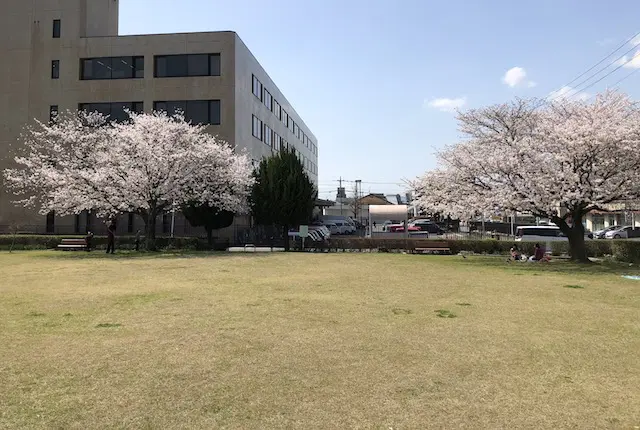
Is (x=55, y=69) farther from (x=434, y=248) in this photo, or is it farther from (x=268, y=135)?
(x=434, y=248)

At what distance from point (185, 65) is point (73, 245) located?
18.0 metres

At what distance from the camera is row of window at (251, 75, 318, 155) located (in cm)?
4378

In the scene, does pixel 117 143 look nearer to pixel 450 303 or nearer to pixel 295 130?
pixel 450 303

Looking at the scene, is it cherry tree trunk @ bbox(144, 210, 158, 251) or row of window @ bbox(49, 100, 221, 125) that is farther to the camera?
row of window @ bbox(49, 100, 221, 125)

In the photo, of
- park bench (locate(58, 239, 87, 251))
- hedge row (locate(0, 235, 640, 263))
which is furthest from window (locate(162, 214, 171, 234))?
park bench (locate(58, 239, 87, 251))

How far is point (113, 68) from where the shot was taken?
37.6 metres

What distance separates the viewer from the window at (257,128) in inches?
1677

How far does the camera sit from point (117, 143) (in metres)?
26.8

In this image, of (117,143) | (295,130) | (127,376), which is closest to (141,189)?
(117,143)

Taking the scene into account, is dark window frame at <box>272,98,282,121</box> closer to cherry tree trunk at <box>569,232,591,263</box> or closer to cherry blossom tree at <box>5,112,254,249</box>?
cherry blossom tree at <box>5,112,254,249</box>

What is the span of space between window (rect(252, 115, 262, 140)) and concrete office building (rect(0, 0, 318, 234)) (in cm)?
385

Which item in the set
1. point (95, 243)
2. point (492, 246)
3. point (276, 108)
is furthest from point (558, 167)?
point (276, 108)

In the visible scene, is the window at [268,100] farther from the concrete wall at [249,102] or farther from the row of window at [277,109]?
the concrete wall at [249,102]

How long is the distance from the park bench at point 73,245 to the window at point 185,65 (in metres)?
16.6
